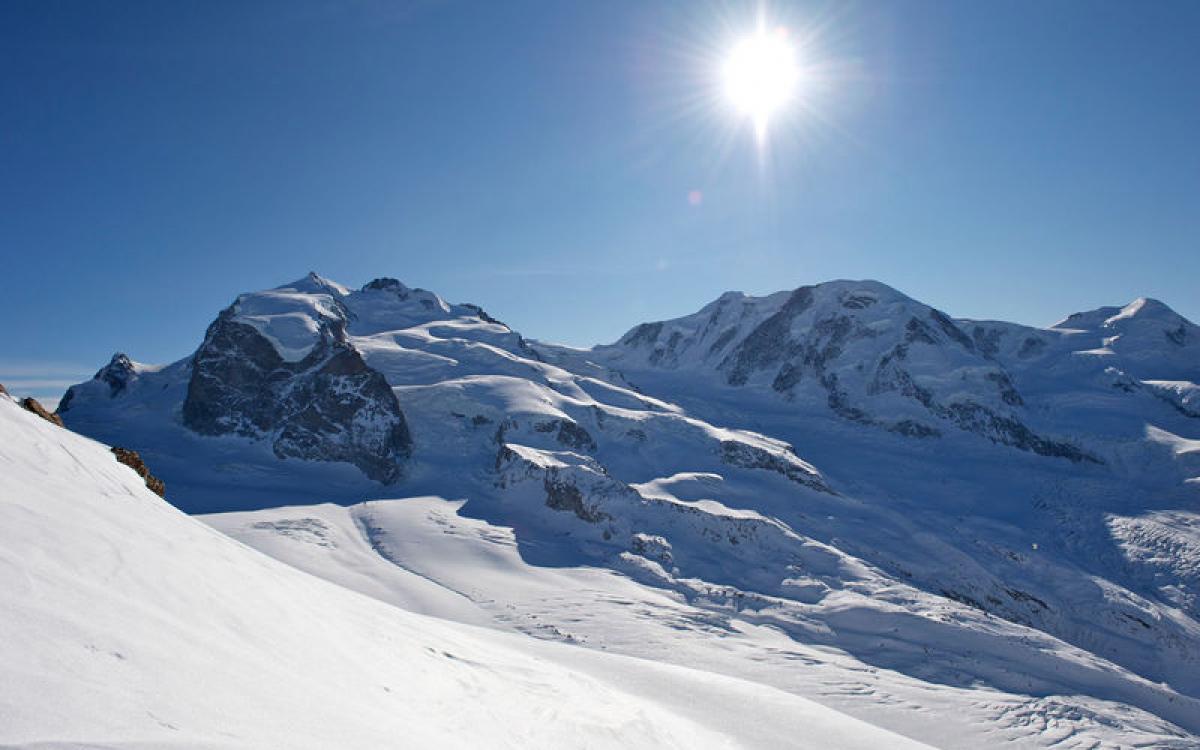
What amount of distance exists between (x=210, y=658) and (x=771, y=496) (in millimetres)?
47220

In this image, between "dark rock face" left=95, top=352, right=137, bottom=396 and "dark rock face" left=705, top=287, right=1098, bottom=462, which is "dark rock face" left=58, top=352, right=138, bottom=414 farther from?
"dark rock face" left=705, top=287, right=1098, bottom=462

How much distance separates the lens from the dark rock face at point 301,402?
52.6 m

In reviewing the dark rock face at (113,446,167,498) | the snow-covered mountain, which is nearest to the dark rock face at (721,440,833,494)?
the snow-covered mountain

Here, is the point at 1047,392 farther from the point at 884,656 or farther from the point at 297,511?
the point at 297,511

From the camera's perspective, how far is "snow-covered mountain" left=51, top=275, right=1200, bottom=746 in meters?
24.2

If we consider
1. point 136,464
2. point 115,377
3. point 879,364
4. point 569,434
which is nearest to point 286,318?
point 115,377

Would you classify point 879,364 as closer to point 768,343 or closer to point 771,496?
point 768,343

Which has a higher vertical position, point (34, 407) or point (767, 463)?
point (767, 463)

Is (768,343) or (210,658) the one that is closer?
(210,658)

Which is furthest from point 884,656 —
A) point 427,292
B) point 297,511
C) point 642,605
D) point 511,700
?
point 427,292

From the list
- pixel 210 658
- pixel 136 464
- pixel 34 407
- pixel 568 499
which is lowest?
pixel 210 658

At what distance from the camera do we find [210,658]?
4352 mm

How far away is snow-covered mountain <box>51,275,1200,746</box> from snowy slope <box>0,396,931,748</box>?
1295 cm

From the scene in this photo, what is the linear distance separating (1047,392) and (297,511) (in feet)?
318
